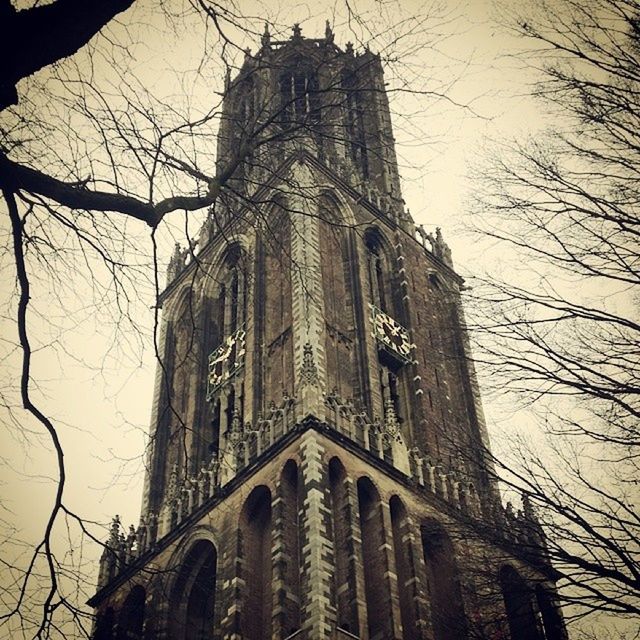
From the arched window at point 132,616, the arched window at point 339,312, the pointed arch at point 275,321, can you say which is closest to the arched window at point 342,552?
the arched window at point 339,312

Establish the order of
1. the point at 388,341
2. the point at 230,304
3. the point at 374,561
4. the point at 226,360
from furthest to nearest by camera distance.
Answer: the point at 230,304, the point at 226,360, the point at 388,341, the point at 374,561

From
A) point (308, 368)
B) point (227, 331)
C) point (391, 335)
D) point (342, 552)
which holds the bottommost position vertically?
point (342, 552)

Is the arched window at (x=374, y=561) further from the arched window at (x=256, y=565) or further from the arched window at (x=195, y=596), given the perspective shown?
the arched window at (x=195, y=596)

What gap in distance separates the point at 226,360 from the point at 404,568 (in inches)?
433

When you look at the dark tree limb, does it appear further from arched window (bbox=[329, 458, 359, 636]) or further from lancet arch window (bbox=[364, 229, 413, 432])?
lancet arch window (bbox=[364, 229, 413, 432])

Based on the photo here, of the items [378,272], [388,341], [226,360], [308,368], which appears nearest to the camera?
[308,368]

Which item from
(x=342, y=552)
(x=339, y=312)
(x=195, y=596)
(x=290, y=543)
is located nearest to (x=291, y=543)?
(x=290, y=543)

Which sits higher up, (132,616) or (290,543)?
(132,616)

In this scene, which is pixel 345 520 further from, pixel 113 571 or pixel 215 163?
pixel 215 163

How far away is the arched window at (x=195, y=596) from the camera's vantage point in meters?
23.3

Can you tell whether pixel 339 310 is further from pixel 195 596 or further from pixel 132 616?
pixel 132 616

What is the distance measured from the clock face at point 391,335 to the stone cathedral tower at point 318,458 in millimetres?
73

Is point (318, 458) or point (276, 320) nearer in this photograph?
point (318, 458)

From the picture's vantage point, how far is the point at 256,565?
21.7m
